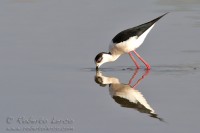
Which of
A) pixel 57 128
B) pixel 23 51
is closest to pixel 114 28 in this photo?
pixel 23 51

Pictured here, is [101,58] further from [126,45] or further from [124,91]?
[124,91]

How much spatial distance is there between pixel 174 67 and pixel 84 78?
1491mm

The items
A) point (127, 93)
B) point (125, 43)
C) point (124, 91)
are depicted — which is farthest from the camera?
point (125, 43)

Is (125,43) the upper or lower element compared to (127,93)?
upper

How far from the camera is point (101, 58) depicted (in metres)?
10.8

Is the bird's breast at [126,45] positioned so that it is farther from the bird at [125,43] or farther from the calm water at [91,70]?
the calm water at [91,70]

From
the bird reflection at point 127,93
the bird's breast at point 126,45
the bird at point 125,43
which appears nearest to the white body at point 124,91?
the bird reflection at point 127,93

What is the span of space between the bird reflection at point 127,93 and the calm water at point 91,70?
0.01 metres

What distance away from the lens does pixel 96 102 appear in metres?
8.87

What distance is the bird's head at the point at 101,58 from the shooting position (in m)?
10.8

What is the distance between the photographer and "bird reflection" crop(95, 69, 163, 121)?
8.52 m

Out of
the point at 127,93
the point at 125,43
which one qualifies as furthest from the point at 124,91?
the point at 125,43

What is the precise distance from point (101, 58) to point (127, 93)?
5.16ft

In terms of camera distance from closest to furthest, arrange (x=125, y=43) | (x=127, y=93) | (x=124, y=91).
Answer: (x=127, y=93), (x=124, y=91), (x=125, y=43)
